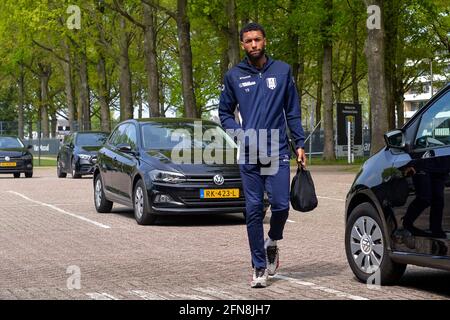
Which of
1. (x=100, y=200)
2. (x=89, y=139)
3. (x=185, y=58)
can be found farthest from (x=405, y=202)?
(x=89, y=139)

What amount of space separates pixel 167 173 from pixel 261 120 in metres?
5.97

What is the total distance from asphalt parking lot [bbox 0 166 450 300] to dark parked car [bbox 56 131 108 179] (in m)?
14.7

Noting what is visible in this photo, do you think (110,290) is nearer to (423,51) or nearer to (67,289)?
(67,289)

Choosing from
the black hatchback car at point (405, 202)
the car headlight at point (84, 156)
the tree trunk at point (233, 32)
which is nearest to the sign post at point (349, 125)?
the tree trunk at point (233, 32)

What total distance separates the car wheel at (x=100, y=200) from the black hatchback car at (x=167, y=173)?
0.75ft

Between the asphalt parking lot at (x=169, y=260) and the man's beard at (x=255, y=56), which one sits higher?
the man's beard at (x=255, y=56)

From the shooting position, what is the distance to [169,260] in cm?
980

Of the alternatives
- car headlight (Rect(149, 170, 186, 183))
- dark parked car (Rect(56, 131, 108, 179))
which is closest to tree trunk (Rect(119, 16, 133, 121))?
dark parked car (Rect(56, 131, 108, 179))

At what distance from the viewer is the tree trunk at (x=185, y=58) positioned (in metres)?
32.0

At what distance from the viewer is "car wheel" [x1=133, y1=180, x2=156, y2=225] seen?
13.8 metres

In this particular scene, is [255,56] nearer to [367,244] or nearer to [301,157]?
[301,157]

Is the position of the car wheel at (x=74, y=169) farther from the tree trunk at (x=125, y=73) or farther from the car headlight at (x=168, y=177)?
the car headlight at (x=168, y=177)

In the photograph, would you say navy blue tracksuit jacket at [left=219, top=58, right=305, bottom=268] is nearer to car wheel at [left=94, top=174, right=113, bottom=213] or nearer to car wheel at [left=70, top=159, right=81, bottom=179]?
car wheel at [left=94, top=174, right=113, bottom=213]

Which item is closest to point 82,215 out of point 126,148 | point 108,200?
point 108,200
